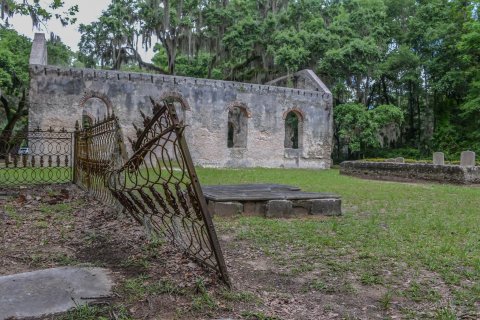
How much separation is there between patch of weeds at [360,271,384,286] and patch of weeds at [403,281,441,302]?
0.89ft

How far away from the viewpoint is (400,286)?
370 cm

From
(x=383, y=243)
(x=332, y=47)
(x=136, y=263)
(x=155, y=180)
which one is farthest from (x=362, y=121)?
(x=136, y=263)

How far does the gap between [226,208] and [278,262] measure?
8.29ft

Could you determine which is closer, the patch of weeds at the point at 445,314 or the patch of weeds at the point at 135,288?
the patch of weeds at the point at 445,314

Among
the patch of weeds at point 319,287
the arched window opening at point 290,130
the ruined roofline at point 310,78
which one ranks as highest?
the ruined roofline at point 310,78

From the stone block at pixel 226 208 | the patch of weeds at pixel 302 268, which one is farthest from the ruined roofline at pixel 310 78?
the patch of weeds at pixel 302 268

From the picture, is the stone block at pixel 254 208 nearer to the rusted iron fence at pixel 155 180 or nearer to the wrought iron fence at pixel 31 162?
the rusted iron fence at pixel 155 180

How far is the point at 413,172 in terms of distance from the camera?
15227mm

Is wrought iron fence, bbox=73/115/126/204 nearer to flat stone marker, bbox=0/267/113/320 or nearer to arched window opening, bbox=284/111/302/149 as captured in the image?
flat stone marker, bbox=0/267/113/320

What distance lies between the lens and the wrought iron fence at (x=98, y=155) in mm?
5969

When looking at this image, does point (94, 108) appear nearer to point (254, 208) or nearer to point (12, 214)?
point (12, 214)

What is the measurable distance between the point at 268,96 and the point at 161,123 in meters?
18.8

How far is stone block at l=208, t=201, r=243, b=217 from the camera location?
22.2ft

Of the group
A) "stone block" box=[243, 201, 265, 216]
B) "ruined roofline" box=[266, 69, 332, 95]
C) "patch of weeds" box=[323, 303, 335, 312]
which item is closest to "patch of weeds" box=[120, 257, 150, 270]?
"patch of weeds" box=[323, 303, 335, 312]
